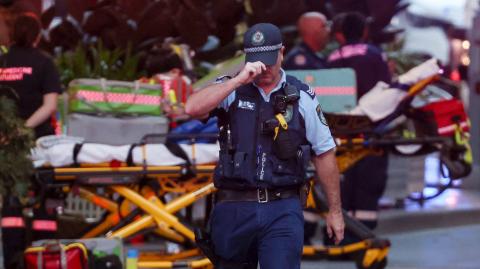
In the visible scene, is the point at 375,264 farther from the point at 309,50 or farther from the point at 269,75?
the point at 269,75

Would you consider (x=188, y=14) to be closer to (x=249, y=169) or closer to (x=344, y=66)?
(x=344, y=66)

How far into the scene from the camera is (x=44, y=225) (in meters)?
9.13

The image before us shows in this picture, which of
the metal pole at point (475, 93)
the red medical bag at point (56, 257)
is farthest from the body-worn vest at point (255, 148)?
the metal pole at point (475, 93)

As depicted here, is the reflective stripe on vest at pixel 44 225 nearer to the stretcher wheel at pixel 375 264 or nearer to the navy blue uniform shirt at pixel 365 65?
the stretcher wheel at pixel 375 264

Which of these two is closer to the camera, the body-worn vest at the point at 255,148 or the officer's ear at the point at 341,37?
the body-worn vest at the point at 255,148

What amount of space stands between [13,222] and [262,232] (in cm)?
314

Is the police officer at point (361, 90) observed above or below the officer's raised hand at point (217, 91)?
below

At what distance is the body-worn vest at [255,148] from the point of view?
646 cm

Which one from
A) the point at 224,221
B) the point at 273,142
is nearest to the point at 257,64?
the point at 273,142

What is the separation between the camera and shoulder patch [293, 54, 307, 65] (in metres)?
10.4

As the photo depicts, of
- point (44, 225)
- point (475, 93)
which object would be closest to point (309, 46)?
point (44, 225)

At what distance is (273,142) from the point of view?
645cm

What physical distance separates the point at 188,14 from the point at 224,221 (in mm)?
6635

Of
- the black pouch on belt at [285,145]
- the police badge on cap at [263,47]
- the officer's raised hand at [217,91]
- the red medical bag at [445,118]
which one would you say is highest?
the police badge on cap at [263,47]
